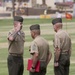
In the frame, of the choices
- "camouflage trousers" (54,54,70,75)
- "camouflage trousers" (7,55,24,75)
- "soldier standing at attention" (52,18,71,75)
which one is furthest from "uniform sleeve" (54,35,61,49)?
"camouflage trousers" (7,55,24,75)

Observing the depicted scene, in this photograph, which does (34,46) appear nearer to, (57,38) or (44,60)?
(44,60)

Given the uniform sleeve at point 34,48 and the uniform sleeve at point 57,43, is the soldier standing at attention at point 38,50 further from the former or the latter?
the uniform sleeve at point 57,43

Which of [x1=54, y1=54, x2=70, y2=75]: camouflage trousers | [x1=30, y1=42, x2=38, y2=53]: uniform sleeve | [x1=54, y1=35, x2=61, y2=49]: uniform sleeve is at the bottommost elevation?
[x1=54, y1=54, x2=70, y2=75]: camouflage trousers

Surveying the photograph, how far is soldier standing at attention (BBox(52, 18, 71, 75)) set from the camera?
12836mm

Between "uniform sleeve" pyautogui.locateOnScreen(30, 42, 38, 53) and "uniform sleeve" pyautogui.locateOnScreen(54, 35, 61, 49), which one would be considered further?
"uniform sleeve" pyautogui.locateOnScreen(54, 35, 61, 49)

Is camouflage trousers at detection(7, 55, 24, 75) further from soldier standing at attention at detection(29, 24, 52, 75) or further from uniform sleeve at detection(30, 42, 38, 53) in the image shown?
uniform sleeve at detection(30, 42, 38, 53)

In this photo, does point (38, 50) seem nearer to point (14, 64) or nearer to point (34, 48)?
point (34, 48)

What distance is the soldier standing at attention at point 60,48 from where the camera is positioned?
12836 millimetres

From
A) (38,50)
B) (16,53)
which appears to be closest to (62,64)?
(16,53)

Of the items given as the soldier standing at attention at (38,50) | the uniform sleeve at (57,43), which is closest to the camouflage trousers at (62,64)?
the uniform sleeve at (57,43)

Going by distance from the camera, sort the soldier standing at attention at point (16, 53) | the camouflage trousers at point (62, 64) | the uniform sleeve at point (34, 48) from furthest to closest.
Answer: the camouflage trousers at point (62, 64)
the soldier standing at attention at point (16, 53)
the uniform sleeve at point (34, 48)

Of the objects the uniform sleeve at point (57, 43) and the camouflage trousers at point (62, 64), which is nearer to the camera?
the uniform sleeve at point (57, 43)

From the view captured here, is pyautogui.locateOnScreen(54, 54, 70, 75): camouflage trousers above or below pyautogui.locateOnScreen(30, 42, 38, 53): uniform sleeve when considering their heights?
below

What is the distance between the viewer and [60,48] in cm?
1293
